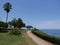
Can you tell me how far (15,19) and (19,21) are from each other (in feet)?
18.9

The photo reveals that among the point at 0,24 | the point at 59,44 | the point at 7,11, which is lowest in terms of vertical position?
the point at 59,44

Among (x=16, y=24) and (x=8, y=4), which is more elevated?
(x=8, y=4)

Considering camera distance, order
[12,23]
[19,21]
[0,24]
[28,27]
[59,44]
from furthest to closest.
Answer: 1. [28,27]
2. [19,21]
3. [12,23]
4. [0,24]
5. [59,44]

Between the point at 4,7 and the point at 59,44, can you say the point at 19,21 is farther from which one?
the point at 59,44

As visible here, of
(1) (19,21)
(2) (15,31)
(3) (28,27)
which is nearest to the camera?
(2) (15,31)

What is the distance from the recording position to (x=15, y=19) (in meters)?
104

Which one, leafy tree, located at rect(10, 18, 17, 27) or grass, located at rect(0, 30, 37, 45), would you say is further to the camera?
leafy tree, located at rect(10, 18, 17, 27)

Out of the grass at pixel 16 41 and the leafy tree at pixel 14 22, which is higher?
A: the leafy tree at pixel 14 22

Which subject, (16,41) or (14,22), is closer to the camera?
(16,41)

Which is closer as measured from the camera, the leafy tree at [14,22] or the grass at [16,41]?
the grass at [16,41]

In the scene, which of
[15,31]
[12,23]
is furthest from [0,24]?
[12,23]

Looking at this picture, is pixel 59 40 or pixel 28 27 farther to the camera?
pixel 28 27

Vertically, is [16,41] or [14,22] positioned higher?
[14,22]

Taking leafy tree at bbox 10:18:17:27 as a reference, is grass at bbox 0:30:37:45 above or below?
below
